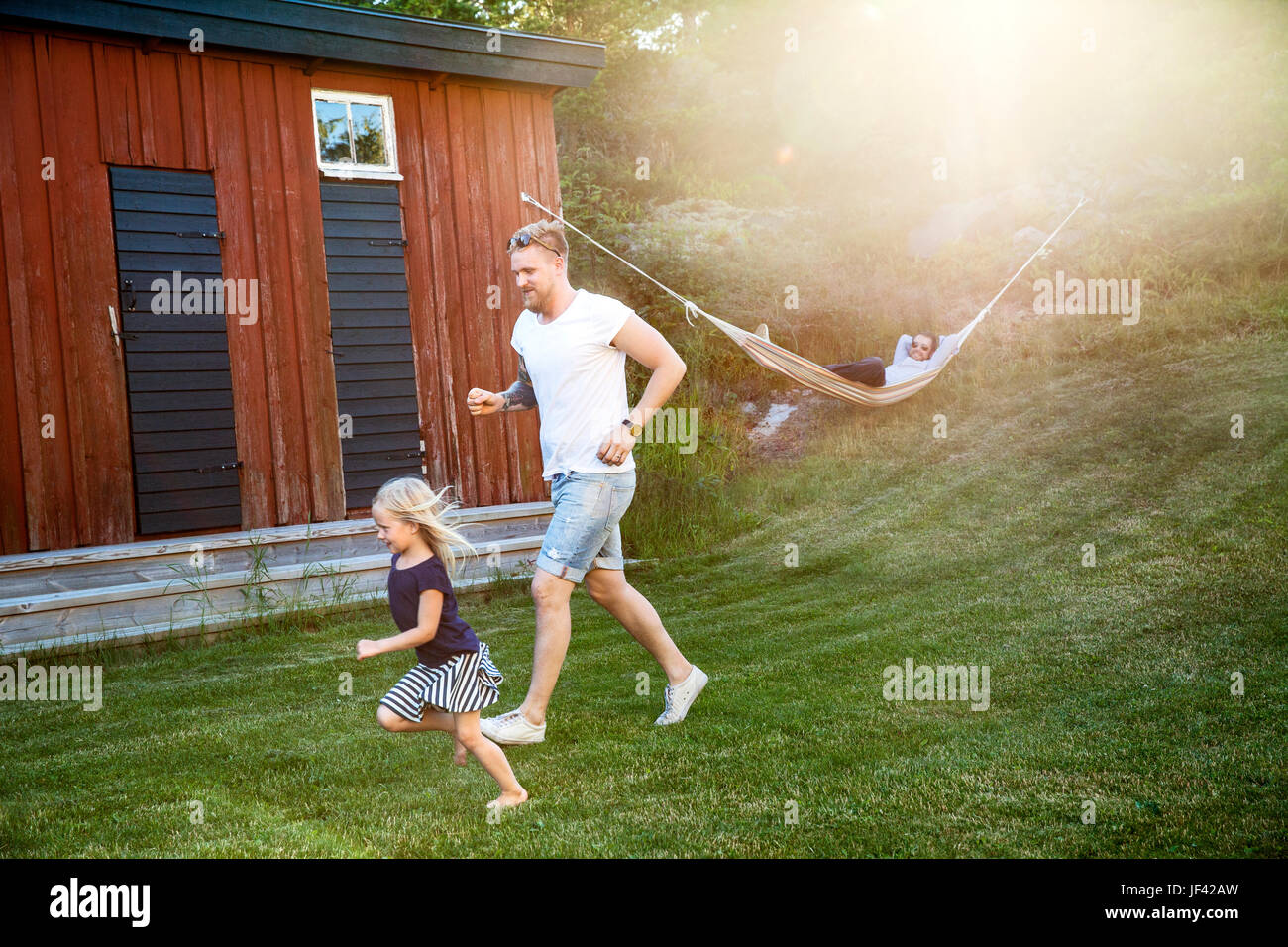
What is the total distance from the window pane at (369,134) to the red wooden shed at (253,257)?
2cm

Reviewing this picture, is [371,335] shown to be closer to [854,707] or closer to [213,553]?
[213,553]

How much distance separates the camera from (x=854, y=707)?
143 inches

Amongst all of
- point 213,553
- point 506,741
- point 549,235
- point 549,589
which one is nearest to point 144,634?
point 213,553

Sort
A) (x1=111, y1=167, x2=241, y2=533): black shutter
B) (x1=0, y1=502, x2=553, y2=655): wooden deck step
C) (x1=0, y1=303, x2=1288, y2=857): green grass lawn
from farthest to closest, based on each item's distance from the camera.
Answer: (x1=111, y1=167, x2=241, y2=533): black shutter < (x1=0, y1=502, x2=553, y2=655): wooden deck step < (x1=0, y1=303, x2=1288, y2=857): green grass lawn

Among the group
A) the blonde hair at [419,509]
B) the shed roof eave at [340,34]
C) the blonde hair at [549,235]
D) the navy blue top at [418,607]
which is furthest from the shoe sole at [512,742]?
the shed roof eave at [340,34]

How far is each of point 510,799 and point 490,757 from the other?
0.43 ft

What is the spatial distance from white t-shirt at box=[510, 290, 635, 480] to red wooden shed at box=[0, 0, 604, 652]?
3.82 meters

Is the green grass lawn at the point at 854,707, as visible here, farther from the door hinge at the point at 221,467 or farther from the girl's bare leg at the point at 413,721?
the door hinge at the point at 221,467

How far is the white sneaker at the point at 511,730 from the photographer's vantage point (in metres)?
3.26

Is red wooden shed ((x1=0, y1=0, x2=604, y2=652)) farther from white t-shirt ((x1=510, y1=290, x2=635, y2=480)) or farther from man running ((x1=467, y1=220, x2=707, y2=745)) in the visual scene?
white t-shirt ((x1=510, y1=290, x2=635, y2=480))

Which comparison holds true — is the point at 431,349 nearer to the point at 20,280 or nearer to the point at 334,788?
the point at 20,280

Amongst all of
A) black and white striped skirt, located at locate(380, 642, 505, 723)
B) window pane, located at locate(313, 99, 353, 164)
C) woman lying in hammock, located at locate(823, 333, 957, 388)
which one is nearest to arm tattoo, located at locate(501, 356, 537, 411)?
black and white striped skirt, located at locate(380, 642, 505, 723)

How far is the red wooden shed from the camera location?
5812mm

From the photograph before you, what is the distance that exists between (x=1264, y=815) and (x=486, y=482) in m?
5.41
